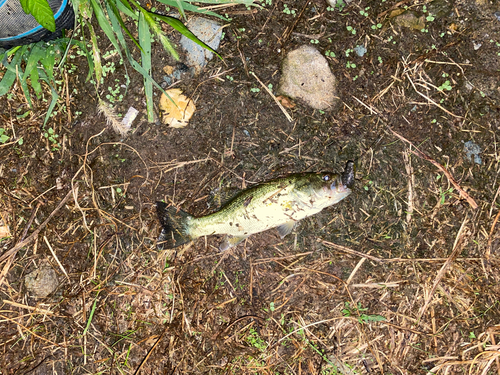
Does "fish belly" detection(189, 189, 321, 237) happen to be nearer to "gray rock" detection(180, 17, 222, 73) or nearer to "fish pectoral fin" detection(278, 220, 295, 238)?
"fish pectoral fin" detection(278, 220, 295, 238)

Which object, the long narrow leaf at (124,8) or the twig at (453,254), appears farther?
the twig at (453,254)

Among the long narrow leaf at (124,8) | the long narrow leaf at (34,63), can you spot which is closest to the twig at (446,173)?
the long narrow leaf at (124,8)

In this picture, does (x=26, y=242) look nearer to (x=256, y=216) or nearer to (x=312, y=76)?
(x=256, y=216)

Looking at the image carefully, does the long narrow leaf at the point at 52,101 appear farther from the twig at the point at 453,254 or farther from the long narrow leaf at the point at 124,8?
the twig at the point at 453,254

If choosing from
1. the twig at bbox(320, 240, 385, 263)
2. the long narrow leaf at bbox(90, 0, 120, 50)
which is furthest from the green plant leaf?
the twig at bbox(320, 240, 385, 263)

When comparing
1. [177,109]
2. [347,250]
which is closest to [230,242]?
[347,250]

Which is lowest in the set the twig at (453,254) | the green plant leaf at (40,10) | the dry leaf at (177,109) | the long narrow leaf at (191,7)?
the twig at (453,254)

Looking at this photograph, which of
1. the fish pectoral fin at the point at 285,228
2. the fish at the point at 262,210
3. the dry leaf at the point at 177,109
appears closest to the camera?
the fish at the point at 262,210
